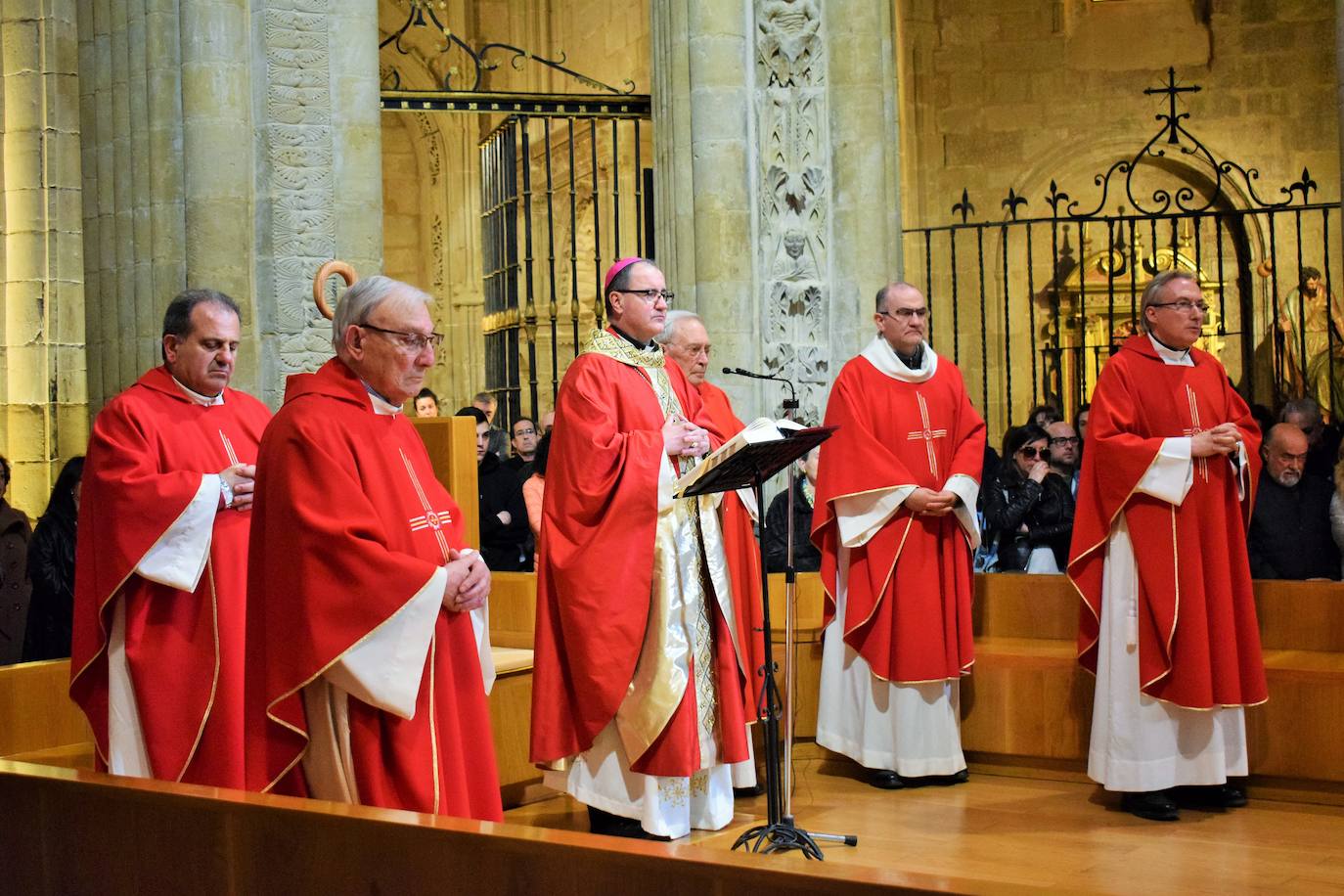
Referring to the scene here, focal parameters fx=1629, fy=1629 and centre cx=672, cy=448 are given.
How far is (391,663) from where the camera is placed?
359 centimetres

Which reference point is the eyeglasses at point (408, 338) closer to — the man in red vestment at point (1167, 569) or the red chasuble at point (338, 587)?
the red chasuble at point (338, 587)

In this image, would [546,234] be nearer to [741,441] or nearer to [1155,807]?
[1155,807]

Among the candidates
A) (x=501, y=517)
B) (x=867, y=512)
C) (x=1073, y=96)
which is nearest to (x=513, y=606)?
(x=501, y=517)

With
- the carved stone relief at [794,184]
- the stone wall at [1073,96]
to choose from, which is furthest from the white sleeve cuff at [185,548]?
the stone wall at [1073,96]

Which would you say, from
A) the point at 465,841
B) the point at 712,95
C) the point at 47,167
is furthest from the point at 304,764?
the point at 47,167

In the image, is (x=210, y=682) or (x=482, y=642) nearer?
(x=482, y=642)

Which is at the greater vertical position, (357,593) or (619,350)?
(619,350)

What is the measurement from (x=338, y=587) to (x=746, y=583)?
2.80 m

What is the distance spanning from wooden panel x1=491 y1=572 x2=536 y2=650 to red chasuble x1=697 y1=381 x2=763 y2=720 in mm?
1309

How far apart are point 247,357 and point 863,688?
10.1 ft

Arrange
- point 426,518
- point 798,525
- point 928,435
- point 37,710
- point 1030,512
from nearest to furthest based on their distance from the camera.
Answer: point 426,518 → point 37,710 → point 928,435 → point 1030,512 → point 798,525

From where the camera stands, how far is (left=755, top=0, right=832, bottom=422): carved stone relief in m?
8.94

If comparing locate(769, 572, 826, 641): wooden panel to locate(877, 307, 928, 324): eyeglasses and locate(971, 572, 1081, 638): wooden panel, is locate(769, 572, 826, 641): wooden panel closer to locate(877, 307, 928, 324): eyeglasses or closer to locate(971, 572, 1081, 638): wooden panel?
locate(971, 572, 1081, 638): wooden panel

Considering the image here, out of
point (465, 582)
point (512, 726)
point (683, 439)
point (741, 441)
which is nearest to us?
point (465, 582)
